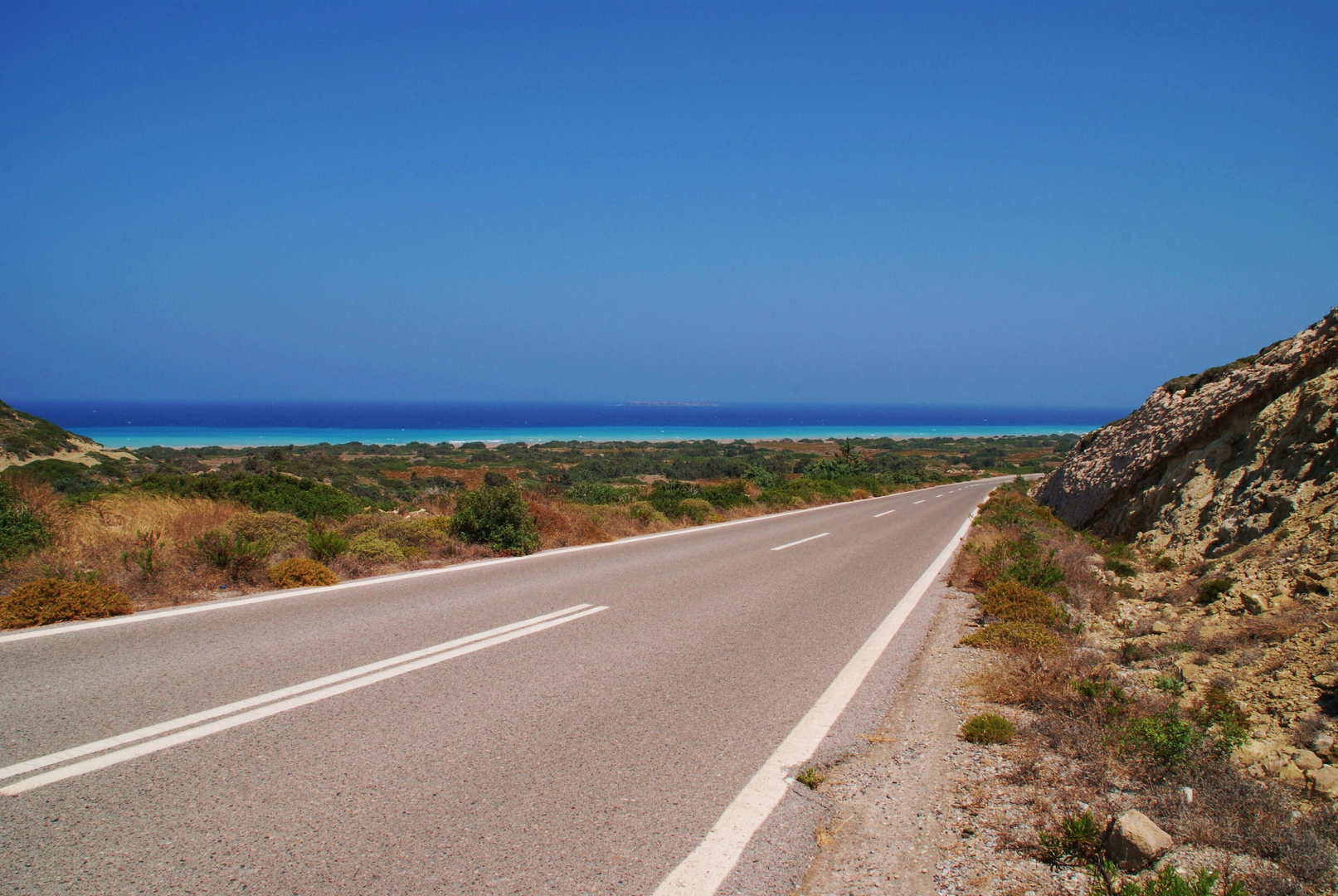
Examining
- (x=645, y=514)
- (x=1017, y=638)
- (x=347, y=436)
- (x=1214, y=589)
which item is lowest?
(x=347, y=436)

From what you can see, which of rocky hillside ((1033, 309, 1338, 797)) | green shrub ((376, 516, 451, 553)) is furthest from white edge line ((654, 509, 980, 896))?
green shrub ((376, 516, 451, 553))

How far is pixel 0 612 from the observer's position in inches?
233

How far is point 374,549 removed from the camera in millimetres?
9531

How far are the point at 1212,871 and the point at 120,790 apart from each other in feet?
14.9

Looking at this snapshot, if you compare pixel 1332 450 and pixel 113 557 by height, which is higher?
pixel 1332 450

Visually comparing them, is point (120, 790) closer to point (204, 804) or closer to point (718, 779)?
point (204, 804)

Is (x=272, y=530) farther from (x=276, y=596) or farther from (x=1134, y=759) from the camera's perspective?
(x=1134, y=759)

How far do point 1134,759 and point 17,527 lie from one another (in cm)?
1010

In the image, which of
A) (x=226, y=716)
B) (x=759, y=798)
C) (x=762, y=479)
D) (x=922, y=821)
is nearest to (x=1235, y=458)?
(x=922, y=821)

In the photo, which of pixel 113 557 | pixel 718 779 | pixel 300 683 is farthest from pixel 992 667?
pixel 113 557

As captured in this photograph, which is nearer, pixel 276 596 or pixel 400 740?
pixel 400 740

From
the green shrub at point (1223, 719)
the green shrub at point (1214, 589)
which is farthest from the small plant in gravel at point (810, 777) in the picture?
the green shrub at point (1214, 589)

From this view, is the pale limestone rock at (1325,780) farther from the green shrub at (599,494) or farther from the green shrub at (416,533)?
the green shrub at (599,494)

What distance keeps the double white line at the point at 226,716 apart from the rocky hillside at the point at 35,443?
85.9 ft
